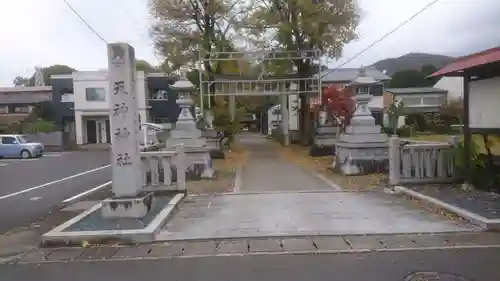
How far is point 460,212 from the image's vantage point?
8.70 m

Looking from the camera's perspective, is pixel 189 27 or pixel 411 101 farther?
pixel 411 101

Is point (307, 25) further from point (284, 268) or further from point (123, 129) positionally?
point (284, 268)

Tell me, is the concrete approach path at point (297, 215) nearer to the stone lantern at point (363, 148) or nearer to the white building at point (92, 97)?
the stone lantern at point (363, 148)

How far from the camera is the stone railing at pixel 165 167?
1201 cm

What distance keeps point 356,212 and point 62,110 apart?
42.1m

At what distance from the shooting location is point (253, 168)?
19578mm

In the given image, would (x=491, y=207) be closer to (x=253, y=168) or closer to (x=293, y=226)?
(x=293, y=226)

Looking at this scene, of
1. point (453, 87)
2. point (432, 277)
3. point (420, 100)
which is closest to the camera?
point (432, 277)

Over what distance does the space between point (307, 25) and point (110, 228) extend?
20282mm

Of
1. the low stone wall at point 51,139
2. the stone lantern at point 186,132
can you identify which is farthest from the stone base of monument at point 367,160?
the low stone wall at point 51,139

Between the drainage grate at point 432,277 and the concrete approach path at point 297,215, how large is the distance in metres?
2.11

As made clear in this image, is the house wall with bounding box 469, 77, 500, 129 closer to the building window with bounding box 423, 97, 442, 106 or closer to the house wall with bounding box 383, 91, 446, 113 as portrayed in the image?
the house wall with bounding box 383, 91, 446, 113

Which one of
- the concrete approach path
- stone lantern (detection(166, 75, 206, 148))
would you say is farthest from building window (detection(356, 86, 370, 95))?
stone lantern (detection(166, 75, 206, 148))

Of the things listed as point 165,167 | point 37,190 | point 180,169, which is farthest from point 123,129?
point 37,190
